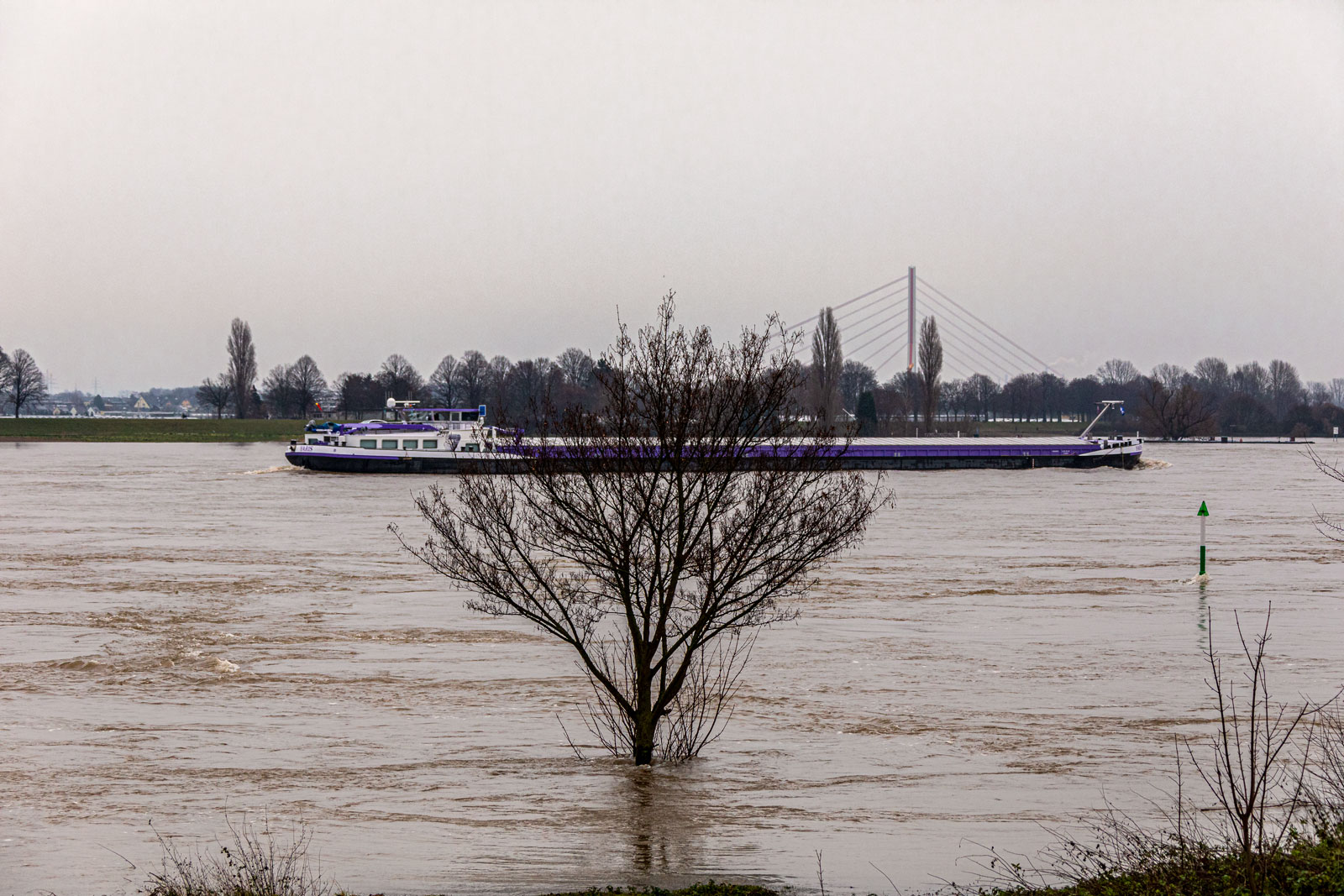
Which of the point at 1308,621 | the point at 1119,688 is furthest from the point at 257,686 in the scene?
the point at 1308,621

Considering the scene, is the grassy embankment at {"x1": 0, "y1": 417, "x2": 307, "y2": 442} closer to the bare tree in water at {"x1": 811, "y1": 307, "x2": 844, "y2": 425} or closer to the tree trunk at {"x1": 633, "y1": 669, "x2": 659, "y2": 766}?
the bare tree in water at {"x1": 811, "y1": 307, "x2": 844, "y2": 425}

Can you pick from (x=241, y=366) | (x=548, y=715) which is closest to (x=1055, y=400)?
(x=241, y=366)

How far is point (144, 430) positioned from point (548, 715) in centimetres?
12525

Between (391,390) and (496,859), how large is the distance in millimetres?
143332

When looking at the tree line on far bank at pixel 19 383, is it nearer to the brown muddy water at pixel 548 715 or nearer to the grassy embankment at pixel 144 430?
the grassy embankment at pixel 144 430

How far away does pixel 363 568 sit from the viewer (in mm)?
30641

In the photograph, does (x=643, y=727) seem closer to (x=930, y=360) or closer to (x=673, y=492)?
(x=673, y=492)

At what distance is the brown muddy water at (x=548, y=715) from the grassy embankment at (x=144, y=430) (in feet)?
314

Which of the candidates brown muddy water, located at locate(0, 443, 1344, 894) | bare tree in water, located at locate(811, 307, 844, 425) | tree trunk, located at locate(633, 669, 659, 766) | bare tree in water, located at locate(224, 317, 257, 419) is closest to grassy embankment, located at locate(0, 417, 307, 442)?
bare tree in water, located at locate(224, 317, 257, 419)

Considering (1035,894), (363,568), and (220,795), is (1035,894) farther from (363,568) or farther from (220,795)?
(363,568)

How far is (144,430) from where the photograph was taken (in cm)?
13012

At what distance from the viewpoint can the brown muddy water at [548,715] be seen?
33.9 ft

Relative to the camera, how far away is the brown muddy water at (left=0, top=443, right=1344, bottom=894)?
10.3 metres

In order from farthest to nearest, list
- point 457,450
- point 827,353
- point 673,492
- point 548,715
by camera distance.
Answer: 1. point 827,353
2. point 457,450
3. point 548,715
4. point 673,492
